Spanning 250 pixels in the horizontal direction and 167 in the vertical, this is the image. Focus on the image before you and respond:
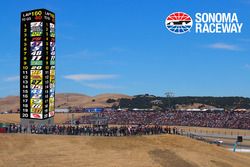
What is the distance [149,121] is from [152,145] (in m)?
69.0

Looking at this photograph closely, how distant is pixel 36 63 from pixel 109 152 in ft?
70.8

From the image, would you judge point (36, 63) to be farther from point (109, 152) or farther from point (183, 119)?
point (183, 119)

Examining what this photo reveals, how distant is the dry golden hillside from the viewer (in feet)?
156

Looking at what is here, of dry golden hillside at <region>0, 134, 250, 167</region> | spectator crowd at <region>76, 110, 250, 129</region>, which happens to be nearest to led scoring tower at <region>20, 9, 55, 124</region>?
dry golden hillside at <region>0, 134, 250, 167</region>

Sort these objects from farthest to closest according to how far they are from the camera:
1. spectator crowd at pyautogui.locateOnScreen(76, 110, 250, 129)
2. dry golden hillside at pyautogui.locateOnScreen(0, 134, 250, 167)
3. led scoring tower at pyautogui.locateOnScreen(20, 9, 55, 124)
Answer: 1. spectator crowd at pyautogui.locateOnScreen(76, 110, 250, 129)
2. led scoring tower at pyautogui.locateOnScreen(20, 9, 55, 124)
3. dry golden hillside at pyautogui.locateOnScreen(0, 134, 250, 167)

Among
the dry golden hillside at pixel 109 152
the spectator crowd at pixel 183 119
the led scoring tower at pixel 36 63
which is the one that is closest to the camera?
the dry golden hillside at pixel 109 152

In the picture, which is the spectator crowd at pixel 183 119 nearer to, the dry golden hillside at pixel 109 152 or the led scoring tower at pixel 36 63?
the led scoring tower at pixel 36 63

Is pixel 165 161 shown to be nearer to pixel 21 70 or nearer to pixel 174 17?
pixel 174 17

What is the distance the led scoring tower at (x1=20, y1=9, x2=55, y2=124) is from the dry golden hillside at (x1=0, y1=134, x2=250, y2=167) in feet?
41.0

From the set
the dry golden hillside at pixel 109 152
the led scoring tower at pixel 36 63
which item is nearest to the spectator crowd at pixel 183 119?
the led scoring tower at pixel 36 63

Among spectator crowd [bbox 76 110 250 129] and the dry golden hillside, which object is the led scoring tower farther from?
spectator crowd [bbox 76 110 250 129]

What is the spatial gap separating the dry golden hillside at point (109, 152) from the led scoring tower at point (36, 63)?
12.5m

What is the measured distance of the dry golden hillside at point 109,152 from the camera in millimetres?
47406

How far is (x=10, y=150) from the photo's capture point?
1973 inches
